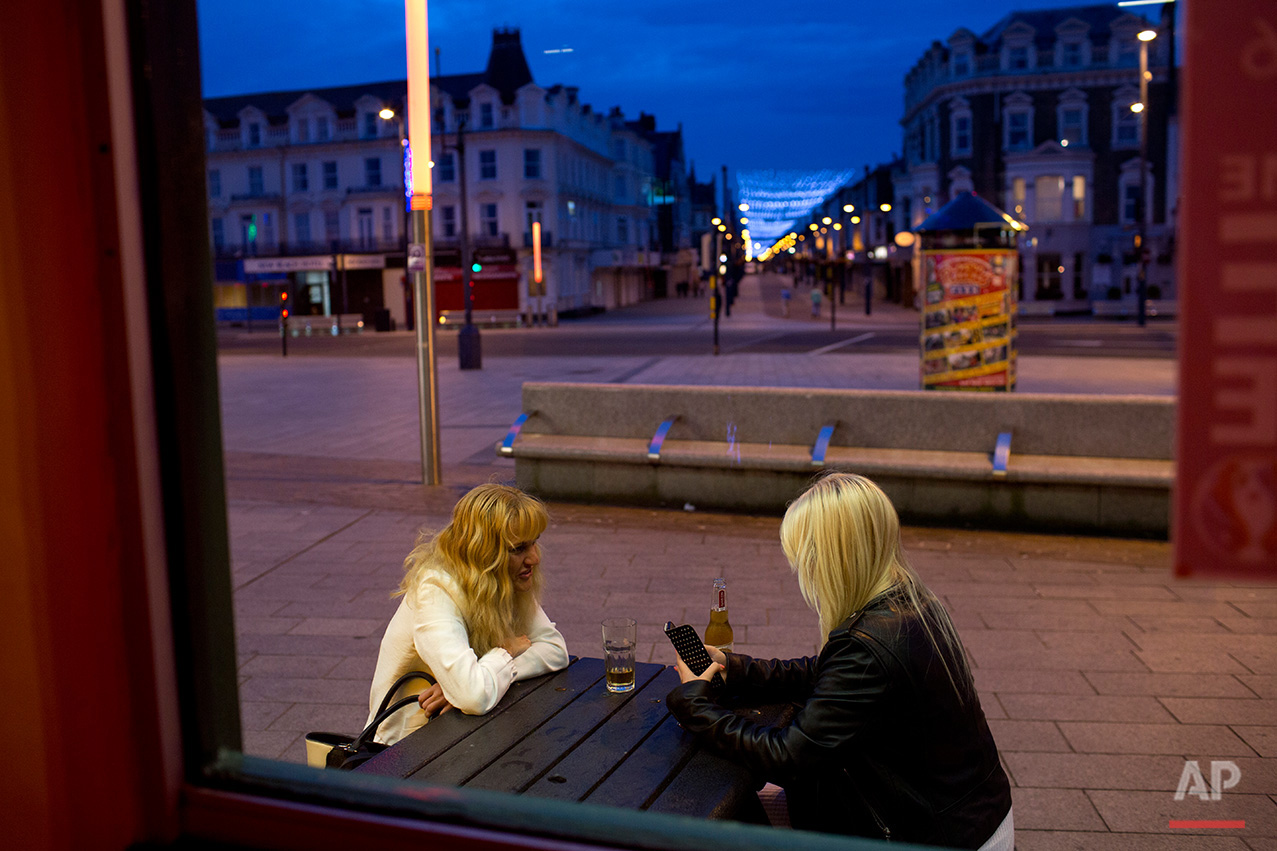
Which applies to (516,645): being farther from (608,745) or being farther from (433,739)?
(608,745)

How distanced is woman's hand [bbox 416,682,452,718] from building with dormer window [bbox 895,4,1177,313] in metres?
47.4

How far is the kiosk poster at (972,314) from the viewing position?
13875mm

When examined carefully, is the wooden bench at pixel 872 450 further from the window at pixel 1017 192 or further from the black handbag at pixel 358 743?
the window at pixel 1017 192

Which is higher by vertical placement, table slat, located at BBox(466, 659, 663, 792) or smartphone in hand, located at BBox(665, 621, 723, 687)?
smartphone in hand, located at BBox(665, 621, 723, 687)

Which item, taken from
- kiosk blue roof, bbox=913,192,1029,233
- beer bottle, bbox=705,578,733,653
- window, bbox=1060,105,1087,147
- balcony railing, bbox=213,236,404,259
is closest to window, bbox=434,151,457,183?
balcony railing, bbox=213,236,404,259

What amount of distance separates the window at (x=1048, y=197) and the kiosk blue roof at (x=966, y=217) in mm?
39026

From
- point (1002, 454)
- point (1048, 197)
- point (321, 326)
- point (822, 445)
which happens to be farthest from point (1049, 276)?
point (822, 445)

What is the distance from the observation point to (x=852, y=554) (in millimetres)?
2607

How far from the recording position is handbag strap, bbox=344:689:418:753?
3.12m

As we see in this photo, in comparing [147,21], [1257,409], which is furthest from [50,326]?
[1257,409]

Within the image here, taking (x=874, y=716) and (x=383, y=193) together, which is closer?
(x=874, y=716)

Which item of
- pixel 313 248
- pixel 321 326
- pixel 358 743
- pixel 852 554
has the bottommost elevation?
pixel 358 743

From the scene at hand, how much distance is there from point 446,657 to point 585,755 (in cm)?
57

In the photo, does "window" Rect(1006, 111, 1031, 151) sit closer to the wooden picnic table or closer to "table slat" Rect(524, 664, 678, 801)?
"table slat" Rect(524, 664, 678, 801)
